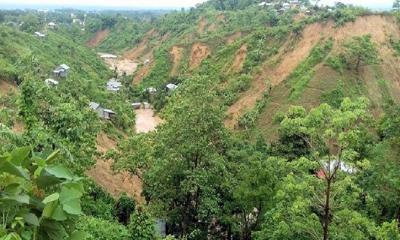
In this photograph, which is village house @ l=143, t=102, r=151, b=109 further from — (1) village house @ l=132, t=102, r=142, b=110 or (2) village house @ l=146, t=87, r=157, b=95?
(2) village house @ l=146, t=87, r=157, b=95

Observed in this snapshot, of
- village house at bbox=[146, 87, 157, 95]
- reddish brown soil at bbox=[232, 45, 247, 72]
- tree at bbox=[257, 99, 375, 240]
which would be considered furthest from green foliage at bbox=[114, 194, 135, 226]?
village house at bbox=[146, 87, 157, 95]

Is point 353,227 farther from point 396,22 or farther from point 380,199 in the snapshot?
point 396,22

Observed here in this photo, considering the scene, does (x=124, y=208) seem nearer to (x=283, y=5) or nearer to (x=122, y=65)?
(x=283, y=5)

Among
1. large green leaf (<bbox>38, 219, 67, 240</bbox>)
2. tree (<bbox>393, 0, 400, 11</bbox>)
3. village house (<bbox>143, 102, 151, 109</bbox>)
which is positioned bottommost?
village house (<bbox>143, 102, 151, 109</bbox>)

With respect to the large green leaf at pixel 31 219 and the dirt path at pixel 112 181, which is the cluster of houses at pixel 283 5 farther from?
the large green leaf at pixel 31 219

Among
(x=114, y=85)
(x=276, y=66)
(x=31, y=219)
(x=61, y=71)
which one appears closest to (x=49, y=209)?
(x=31, y=219)

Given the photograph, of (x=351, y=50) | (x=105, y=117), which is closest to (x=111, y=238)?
(x=105, y=117)
